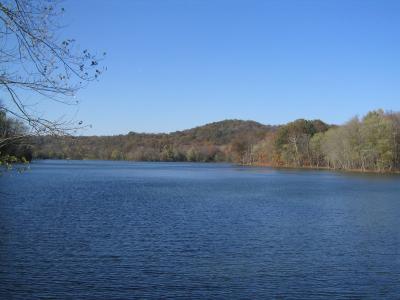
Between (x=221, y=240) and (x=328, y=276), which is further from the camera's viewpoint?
(x=221, y=240)

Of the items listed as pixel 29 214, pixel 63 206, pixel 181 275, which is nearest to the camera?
pixel 181 275

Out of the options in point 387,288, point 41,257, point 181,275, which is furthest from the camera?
point 41,257

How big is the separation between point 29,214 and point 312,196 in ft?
81.1

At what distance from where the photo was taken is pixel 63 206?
31.5 metres

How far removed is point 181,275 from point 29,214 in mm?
14708

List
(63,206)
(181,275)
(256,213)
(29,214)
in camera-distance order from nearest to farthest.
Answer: (181,275) → (29,214) → (256,213) → (63,206)

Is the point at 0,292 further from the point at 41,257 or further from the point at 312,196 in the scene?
the point at 312,196

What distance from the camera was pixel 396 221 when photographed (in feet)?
88.8

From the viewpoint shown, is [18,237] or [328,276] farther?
[18,237]

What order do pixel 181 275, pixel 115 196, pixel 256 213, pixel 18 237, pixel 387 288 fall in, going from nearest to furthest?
pixel 387 288 < pixel 181 275 < pixel 18 237 < pixel 256 213 < pixel 115 196

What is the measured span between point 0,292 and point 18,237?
23.2 feet

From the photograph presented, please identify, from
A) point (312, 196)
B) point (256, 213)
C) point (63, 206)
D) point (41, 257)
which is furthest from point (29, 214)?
point (312, 196)

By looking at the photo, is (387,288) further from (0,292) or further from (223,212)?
(223,212)

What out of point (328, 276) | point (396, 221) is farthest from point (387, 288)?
point (396, 221)
